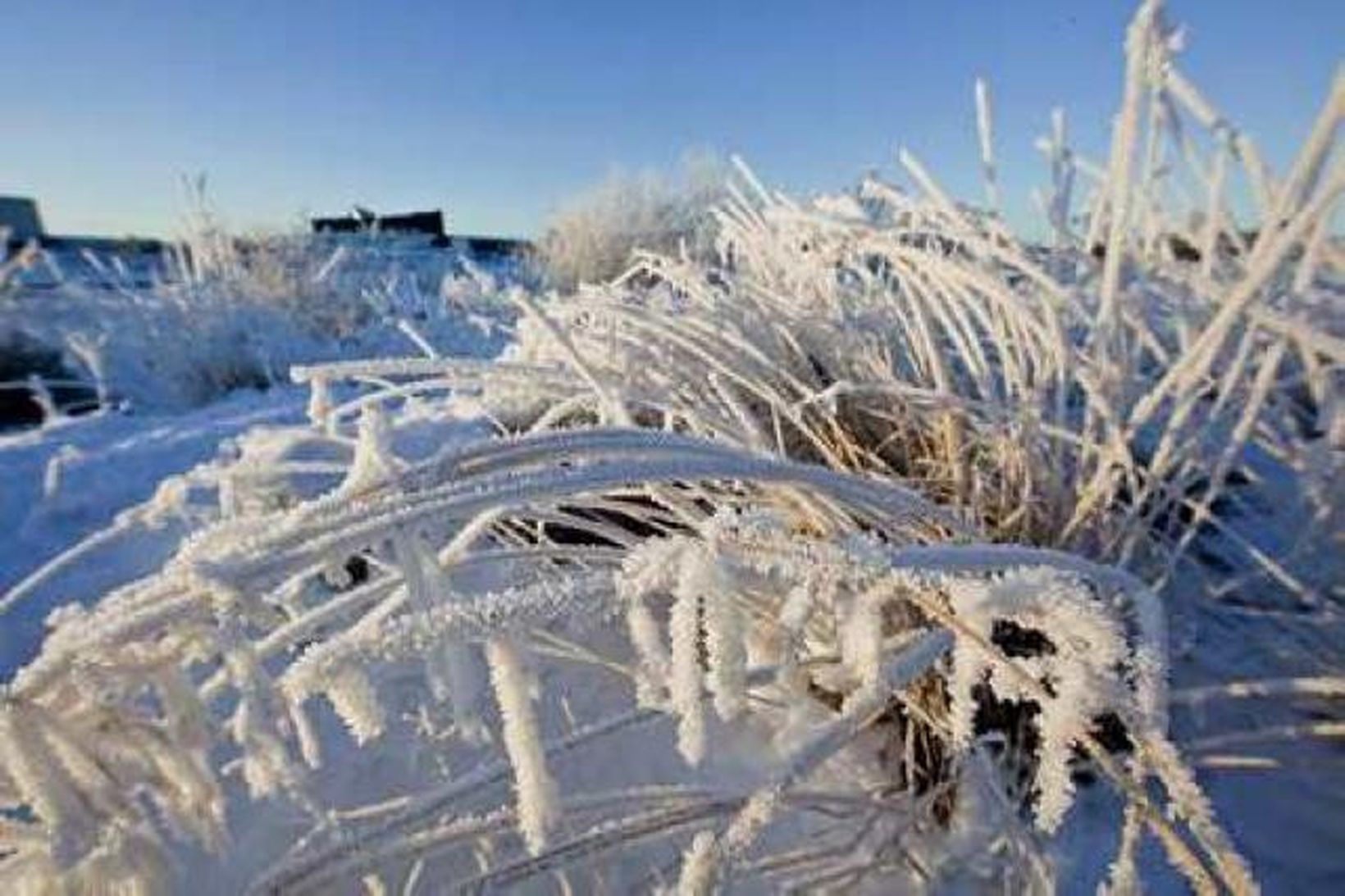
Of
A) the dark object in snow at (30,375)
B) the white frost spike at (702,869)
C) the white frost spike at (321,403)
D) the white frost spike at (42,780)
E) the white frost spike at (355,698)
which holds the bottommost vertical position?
the dark object in snow at (30,375)

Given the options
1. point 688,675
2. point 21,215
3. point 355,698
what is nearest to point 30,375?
point 355,698

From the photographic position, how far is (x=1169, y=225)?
1168mm

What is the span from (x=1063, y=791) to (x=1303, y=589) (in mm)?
551

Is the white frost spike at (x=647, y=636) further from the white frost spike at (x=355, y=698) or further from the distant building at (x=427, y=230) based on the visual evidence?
the distant building at (x=427, y=230)

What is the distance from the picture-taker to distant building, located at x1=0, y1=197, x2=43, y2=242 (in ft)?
53.3

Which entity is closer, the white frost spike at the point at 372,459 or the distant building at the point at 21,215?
the white frost spike at the point at 372,459

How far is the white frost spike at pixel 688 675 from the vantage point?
50 centimetres

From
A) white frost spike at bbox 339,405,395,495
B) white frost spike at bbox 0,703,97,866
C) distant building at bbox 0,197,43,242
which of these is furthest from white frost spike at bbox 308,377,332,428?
distant building at bbox 0,197,43,242

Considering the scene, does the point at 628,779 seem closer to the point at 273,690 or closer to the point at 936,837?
the point at 936,837

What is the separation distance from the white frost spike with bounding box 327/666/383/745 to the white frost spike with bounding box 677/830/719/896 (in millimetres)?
193

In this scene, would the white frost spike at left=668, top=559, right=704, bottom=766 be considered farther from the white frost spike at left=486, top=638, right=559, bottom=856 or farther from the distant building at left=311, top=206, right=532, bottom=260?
the distant building at left=311, top=206, right=532, bottom=260

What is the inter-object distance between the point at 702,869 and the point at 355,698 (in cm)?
21

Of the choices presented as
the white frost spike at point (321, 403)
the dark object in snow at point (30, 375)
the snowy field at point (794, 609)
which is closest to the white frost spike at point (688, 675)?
the snowy field at point (794, 609)

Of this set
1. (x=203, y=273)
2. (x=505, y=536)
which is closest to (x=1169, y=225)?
→ (x=505, y=536)
